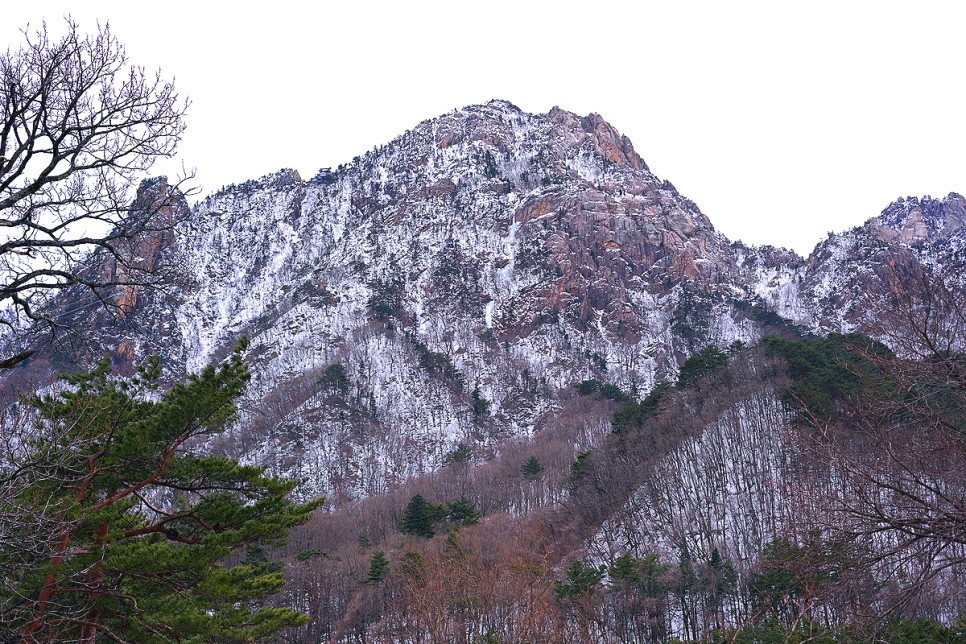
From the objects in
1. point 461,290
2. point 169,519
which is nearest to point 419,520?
point 169,519

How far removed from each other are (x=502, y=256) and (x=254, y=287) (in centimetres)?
5004

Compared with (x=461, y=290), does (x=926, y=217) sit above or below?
above

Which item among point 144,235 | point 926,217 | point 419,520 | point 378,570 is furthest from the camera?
point 926,217

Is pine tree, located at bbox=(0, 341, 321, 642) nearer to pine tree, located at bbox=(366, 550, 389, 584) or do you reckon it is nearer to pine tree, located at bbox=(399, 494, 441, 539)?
pine tree, located at bbox=(366, 550, 389, 584)

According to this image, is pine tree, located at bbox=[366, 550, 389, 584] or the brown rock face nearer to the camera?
the brown rock face

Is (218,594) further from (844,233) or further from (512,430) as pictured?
(844,233)

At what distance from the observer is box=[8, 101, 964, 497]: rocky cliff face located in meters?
89.2

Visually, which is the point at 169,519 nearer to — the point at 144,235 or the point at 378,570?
the point at 144,235

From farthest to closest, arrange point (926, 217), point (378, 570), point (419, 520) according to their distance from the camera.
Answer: point (926, 217)
point (419, 520)
point (378, 570)

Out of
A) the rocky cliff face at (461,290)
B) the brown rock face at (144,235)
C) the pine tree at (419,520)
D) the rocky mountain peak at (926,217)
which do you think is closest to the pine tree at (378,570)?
the pine tree at (419,520)

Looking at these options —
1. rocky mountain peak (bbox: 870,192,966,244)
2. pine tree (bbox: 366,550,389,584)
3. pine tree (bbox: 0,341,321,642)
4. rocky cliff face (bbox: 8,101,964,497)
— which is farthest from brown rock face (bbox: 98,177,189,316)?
rocky mountain peak (bbox: 870,192,966,244)

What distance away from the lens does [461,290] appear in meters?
110

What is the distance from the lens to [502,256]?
115 metres

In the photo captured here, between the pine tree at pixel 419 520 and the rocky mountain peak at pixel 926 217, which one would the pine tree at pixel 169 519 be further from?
the rocky mountain peak at pixel 926 217
